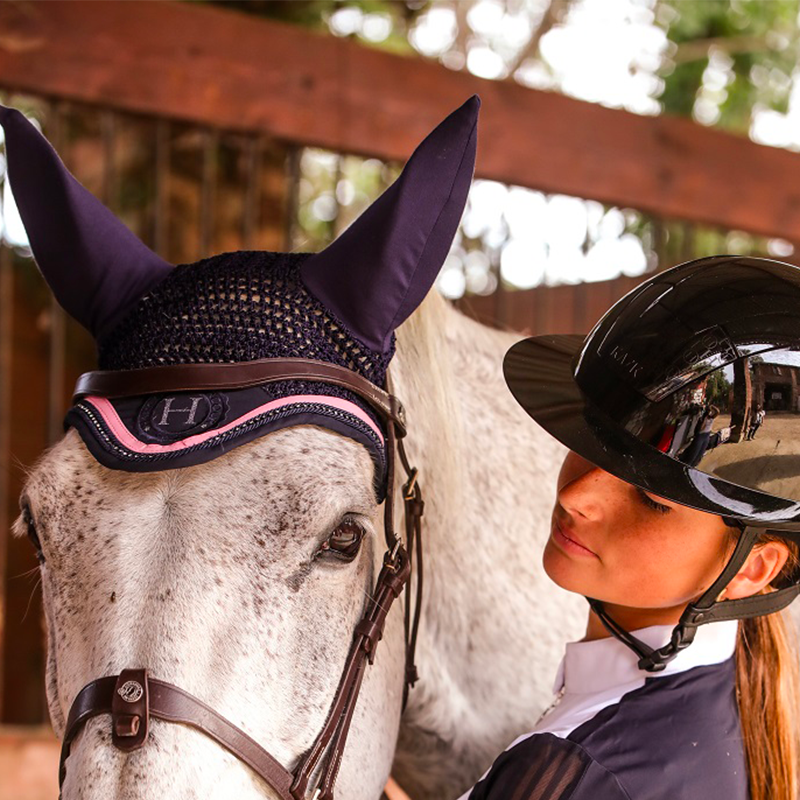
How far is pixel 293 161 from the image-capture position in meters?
3.20

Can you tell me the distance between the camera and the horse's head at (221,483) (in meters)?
1.05

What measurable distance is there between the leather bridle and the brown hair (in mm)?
474

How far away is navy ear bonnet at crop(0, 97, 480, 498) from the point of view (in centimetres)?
115

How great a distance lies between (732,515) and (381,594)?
0.50m

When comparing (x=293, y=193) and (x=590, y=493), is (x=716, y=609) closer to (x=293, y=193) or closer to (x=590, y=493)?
(x=590, y=493)

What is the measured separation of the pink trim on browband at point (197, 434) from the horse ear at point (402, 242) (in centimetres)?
11

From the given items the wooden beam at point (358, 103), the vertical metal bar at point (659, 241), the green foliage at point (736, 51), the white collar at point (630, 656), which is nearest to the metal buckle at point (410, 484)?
the white collar at point (630, 656)

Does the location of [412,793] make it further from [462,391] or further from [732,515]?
[732,515]

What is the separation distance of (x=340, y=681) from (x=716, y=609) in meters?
0.49

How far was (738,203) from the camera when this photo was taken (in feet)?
12.1

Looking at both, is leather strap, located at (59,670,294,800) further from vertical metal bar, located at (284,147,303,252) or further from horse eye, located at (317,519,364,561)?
vertical metal bar, located at (284,147,303,252)

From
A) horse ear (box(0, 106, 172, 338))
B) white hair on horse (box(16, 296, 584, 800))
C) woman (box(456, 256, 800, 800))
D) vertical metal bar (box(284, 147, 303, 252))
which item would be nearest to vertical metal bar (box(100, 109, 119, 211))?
vertical metal bar (box(284, 147, 303, 252))

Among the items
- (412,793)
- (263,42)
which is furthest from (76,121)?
(412,793)

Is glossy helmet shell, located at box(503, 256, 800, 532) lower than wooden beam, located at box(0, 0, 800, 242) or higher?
lower
